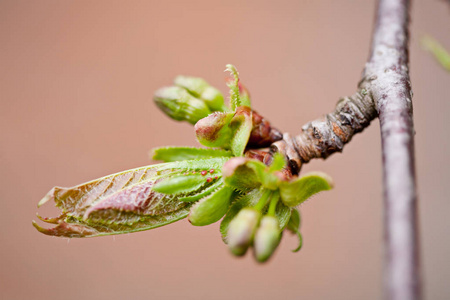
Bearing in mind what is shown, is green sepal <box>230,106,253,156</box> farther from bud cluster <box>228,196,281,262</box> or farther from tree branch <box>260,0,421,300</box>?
bud cluster <box>228,196,281,262</box>

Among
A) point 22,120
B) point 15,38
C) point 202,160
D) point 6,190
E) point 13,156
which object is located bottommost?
point 202,160

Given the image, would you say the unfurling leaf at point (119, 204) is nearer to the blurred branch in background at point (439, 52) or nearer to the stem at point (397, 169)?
the stem at point (397, 169)

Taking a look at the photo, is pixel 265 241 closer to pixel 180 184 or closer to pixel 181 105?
pixel 180 184

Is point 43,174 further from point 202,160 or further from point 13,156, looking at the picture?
point 202,160

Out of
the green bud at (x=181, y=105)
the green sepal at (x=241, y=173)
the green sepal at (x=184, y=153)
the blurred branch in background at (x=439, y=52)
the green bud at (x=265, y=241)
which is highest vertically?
the blurred branch in background at (x=439, y=52)

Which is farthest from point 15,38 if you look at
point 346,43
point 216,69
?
point 346,43

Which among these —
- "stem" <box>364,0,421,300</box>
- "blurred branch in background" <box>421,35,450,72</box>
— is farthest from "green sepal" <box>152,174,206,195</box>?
"blurred branch in background" <box>421,35,450,72</box>

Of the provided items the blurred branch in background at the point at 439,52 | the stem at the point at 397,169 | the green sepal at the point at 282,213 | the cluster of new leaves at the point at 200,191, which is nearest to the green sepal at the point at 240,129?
the cluster of new leaves at the point at 200,191
